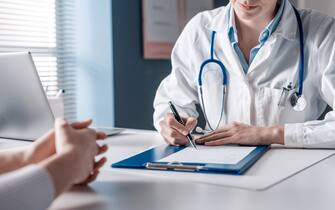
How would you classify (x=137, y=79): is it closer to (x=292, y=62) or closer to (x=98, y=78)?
(x=98, y=78)

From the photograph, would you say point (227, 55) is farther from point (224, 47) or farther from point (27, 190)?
point (27, 190)

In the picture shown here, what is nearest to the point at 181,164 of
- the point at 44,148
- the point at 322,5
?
the point at 44,148

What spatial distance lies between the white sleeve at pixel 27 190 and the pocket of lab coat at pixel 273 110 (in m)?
0.91

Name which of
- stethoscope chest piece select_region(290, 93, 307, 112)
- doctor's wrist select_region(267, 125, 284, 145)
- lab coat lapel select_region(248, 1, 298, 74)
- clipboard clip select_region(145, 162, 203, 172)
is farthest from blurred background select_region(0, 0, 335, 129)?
clipboard clip select_region(145, 162, 203, 172)

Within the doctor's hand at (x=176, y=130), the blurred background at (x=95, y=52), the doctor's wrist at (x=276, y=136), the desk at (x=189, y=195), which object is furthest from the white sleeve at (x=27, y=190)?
the blurred background at (x=95, y=52)

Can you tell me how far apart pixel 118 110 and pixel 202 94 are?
93 cm

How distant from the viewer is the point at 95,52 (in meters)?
2.31

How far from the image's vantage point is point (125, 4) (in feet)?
7.61

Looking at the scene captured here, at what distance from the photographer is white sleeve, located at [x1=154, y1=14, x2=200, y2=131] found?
4.81 feet

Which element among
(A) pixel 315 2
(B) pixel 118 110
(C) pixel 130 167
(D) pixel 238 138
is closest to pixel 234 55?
(D) pixel 238 138

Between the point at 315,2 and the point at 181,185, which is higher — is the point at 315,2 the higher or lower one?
the higher one

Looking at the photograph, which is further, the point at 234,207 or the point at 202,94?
the point at 202,94

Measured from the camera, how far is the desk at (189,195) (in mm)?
648

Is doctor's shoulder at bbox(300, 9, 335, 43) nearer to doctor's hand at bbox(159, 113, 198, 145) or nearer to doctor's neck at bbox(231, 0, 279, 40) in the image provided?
doctor's neck at bbox(231, 0, 279, 40)
